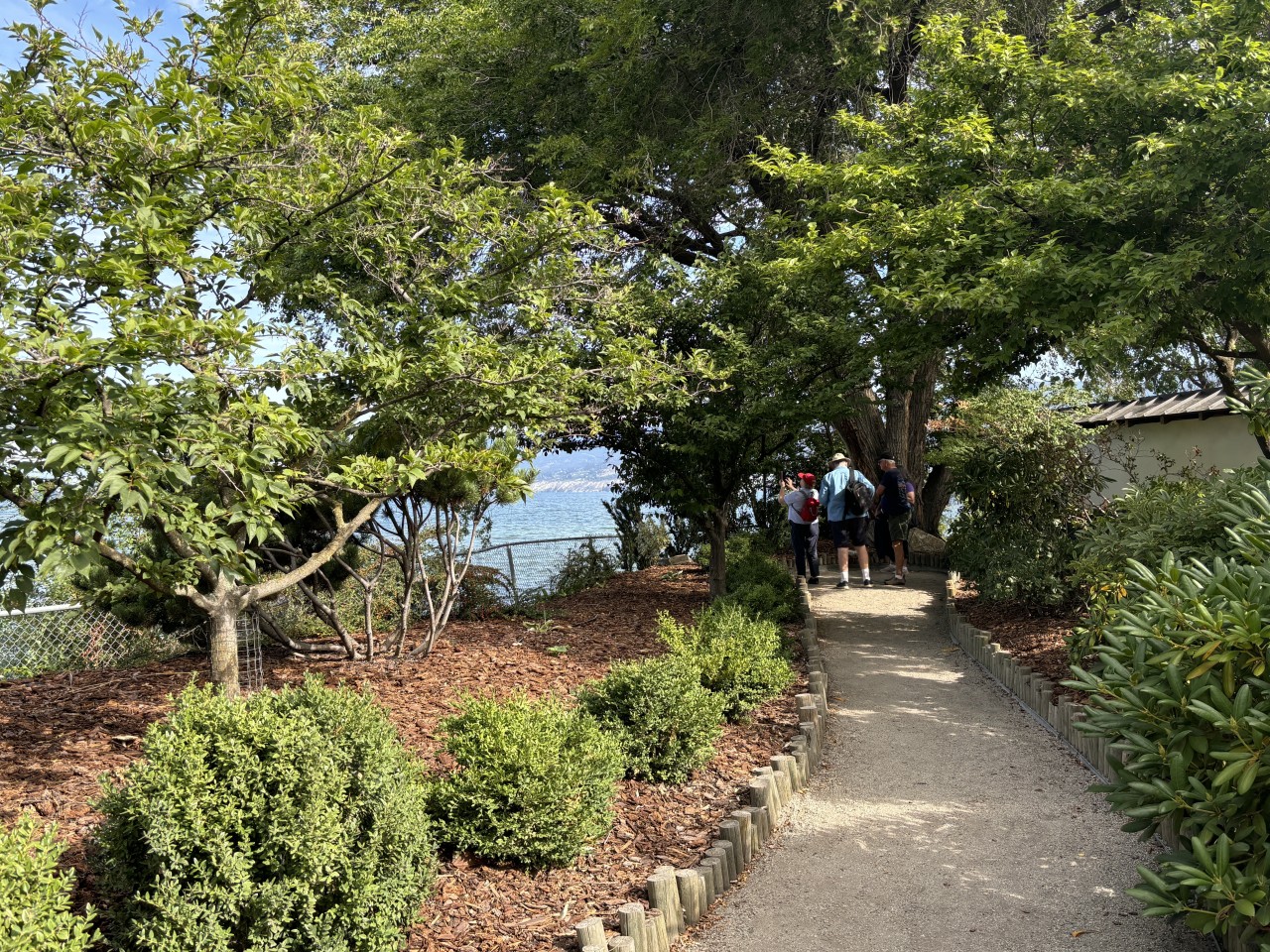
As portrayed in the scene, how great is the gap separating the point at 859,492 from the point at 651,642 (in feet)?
16.6

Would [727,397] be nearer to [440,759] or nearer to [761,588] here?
[761,588]

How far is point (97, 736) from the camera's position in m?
5.98

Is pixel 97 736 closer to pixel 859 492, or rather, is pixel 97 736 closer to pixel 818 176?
pixel 818 176

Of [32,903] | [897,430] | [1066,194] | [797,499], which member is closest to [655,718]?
[32,903]

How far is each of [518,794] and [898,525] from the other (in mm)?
11463

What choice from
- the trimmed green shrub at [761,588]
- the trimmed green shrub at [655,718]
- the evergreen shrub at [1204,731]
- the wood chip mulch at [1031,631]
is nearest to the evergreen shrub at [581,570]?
the trimmed green shrub at [761,588]

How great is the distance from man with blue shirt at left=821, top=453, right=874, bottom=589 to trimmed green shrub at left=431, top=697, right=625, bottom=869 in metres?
9.09

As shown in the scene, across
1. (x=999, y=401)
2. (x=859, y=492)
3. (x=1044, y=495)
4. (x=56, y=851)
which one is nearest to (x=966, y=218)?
(x=1044, y=495)

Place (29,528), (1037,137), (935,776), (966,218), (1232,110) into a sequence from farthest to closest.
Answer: (1037,137)
(966,218)
(1232,110)
(935,776)
(29,528)

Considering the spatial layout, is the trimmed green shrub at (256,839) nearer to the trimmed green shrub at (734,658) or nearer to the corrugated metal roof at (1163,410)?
the trimmed green shrub at (734,658)

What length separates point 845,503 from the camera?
13734mm

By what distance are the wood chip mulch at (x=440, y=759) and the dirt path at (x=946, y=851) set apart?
522mm

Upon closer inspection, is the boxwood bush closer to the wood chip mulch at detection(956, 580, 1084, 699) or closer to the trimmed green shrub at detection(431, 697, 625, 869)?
the trimmed green shrub at detection(431, 697, 625, 869)

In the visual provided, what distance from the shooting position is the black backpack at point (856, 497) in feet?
44.1
